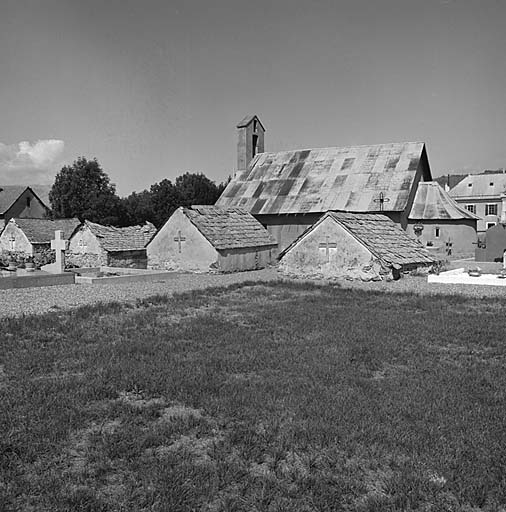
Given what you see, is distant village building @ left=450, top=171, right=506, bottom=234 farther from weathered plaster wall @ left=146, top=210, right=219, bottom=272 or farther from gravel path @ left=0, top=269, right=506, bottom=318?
gravel path @ left=0, top=269, right=506, bottom=318

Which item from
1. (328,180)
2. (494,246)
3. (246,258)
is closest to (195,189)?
(328,180)

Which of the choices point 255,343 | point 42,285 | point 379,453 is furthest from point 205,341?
point 42,285

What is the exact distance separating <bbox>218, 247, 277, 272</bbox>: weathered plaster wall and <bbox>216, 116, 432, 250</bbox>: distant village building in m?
3.70

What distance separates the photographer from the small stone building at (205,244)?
1028 inches

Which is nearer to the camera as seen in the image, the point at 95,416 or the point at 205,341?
the point at 95,416

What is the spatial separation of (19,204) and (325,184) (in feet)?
121

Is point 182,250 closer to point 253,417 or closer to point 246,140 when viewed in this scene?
point 246,140

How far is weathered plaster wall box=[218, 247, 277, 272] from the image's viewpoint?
2619cm

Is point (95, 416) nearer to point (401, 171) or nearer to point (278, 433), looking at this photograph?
point (278, 433)

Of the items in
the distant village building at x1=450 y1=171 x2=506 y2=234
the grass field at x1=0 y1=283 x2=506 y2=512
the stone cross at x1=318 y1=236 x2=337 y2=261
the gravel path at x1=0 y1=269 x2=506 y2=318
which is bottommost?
the grass field at x1=0 y1=283 x2=506 y2=512

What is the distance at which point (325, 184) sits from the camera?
35.1m

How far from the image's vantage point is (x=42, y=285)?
2100 cm

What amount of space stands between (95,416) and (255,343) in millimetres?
4103

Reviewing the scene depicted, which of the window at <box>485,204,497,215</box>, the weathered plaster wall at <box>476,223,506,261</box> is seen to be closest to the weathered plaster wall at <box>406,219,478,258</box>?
the weathered plaster wall at <box>476,223,506,261</box>
